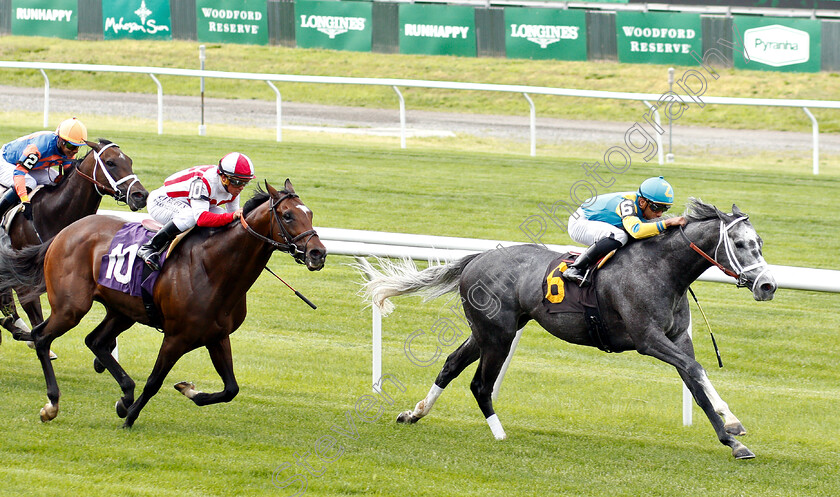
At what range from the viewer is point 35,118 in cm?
1569

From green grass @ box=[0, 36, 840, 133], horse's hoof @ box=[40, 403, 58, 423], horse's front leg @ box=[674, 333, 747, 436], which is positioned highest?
→ green grass @ box=[0, 36, 840, 133]

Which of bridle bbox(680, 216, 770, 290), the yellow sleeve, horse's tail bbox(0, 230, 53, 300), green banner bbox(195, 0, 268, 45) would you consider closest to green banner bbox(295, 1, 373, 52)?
green banner bbox(195, 0, 268, 45)

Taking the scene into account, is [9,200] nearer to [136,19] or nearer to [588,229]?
[588,229]

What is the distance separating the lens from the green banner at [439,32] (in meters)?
20.5

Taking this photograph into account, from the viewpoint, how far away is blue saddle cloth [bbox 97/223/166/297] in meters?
5.15

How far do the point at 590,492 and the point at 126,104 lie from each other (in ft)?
51.9

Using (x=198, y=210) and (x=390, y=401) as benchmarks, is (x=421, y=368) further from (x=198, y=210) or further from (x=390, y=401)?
(x=198, y=210)

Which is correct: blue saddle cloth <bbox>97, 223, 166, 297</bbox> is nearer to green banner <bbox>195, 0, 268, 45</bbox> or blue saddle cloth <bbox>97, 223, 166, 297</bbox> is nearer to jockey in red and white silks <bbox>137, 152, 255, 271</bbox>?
jockey in red and white silks <bbox>137, 152, 255, 271</bbox>

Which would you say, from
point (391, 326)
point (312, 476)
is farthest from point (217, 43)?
point (312, 476)

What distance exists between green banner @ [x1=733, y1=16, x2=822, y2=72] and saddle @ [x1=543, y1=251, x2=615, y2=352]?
594 inches

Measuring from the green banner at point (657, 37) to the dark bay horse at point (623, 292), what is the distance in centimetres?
1457

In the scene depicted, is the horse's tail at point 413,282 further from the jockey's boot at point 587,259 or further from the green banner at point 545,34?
the green banner at point 545,34

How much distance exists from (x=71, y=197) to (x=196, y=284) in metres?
1.77

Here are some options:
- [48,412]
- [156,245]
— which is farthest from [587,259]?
[48,412]
